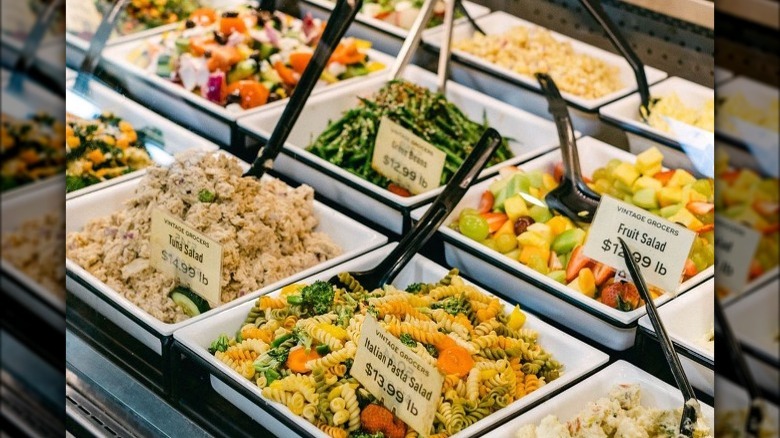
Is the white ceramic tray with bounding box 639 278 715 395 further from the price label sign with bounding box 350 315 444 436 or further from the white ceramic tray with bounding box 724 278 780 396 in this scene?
the white ceramic tray with bounding box 724 278 780 396

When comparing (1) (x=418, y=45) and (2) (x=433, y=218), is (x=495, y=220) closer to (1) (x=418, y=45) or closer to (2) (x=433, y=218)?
(2) (x=433, y=218)

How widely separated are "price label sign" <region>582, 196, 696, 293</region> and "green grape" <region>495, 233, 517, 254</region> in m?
0.29

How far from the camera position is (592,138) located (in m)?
2.14

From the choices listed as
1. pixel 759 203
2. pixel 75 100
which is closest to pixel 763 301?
pixel 759 203

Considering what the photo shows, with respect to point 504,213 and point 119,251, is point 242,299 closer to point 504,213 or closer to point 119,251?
point 119,251

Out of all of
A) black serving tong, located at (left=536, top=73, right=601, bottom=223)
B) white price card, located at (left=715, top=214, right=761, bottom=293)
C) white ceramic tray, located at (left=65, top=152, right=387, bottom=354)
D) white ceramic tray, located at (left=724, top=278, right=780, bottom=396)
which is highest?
white price card, located at (left=715, top=214, right=761, bottom=293)

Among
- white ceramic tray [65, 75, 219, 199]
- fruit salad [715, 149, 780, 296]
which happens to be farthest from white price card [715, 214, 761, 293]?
white ceramic tray [65, 75, 219, 199]

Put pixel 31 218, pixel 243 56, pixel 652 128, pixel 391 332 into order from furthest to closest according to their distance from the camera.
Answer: pixel 243 56 < pixel 652 128 < pixel 391 332 < pixel 31 218

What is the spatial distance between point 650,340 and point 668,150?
0.53 meters

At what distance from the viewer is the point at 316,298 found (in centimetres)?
170

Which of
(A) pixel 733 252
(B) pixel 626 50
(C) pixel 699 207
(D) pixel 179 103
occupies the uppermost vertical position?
(A) pixel 733 252

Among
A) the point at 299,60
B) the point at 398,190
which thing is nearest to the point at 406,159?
the point at 398,190

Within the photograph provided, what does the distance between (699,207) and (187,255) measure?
2.97 ft

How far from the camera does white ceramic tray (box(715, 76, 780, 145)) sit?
2.26 feet
